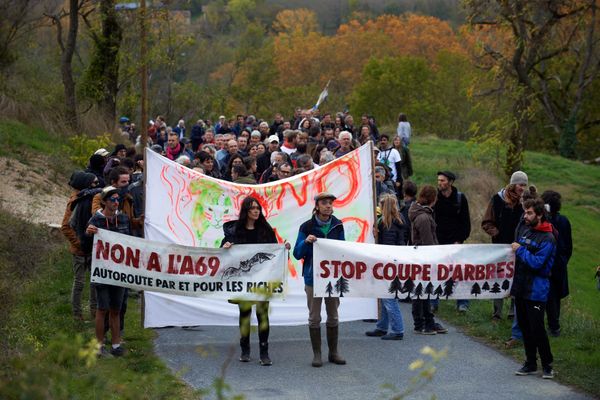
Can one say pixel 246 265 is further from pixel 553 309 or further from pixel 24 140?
pixel 24 140

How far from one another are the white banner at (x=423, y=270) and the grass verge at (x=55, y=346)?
2.19m

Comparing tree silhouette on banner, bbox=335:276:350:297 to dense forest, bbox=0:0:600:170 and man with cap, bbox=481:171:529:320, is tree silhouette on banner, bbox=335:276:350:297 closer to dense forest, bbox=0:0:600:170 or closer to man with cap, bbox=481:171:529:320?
man with cap, bbox=481:171:529:320

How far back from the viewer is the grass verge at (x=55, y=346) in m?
4.43

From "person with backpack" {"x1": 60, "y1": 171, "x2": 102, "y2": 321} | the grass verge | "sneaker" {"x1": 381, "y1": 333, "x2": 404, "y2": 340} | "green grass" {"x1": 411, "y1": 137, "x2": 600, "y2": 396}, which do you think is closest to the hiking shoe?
the grass verge

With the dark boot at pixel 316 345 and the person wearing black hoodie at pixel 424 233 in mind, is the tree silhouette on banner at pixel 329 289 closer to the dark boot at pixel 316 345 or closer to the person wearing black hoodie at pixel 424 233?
the dark boot at pixel 316 345

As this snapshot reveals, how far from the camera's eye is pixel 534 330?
10016mm

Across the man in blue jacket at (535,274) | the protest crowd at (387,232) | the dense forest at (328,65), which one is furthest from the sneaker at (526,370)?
the dense forest at (328,65)

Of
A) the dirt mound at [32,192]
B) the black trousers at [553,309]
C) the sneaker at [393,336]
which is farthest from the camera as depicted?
the dirt mound at [32,192]

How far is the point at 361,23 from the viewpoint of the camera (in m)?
112

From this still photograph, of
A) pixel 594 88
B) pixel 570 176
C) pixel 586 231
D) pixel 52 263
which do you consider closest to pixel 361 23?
pixel 594 88

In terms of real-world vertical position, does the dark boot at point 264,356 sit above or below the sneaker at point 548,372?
above

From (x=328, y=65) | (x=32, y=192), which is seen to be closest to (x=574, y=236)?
(x=32, y=192)

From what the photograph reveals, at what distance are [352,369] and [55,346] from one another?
631 centimetres

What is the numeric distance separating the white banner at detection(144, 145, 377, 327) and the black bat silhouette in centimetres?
98
